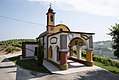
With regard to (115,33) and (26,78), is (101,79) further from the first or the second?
(26,78)

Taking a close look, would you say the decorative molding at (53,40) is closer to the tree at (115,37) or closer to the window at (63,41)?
the window at (63,41)

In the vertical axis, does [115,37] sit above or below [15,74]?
above

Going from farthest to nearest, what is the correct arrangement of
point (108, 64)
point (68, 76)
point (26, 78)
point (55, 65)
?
point (108, 64)
point (55, 65)
point (68, 76)
point (26, 78)

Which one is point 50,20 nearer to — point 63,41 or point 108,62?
point 63,41

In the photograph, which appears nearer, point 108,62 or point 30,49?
point 108,62

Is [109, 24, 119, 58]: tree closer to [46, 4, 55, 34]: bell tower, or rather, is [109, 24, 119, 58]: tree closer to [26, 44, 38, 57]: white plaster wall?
[46, 4, 55, 34]: bell tower

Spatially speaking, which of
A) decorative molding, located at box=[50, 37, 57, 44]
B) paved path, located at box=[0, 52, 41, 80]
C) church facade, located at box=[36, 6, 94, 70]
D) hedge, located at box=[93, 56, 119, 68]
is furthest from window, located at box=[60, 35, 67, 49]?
hedge, located at box=[93, 56, 119, 68]

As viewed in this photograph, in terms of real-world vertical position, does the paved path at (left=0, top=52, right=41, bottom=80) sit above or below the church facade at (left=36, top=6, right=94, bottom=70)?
below

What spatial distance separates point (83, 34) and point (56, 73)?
8.28m

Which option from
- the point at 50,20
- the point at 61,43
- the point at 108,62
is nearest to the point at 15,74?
the point at 61,43

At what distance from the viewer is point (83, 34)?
76.9ft

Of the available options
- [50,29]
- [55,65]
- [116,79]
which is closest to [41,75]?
[55,65]

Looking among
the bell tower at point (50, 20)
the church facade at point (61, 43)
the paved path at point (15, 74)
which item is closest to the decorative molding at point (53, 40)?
the church facade at point (61, 43)

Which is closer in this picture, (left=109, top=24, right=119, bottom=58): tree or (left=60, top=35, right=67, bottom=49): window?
(left=109, top=24, right=119, bottom=58): tree
